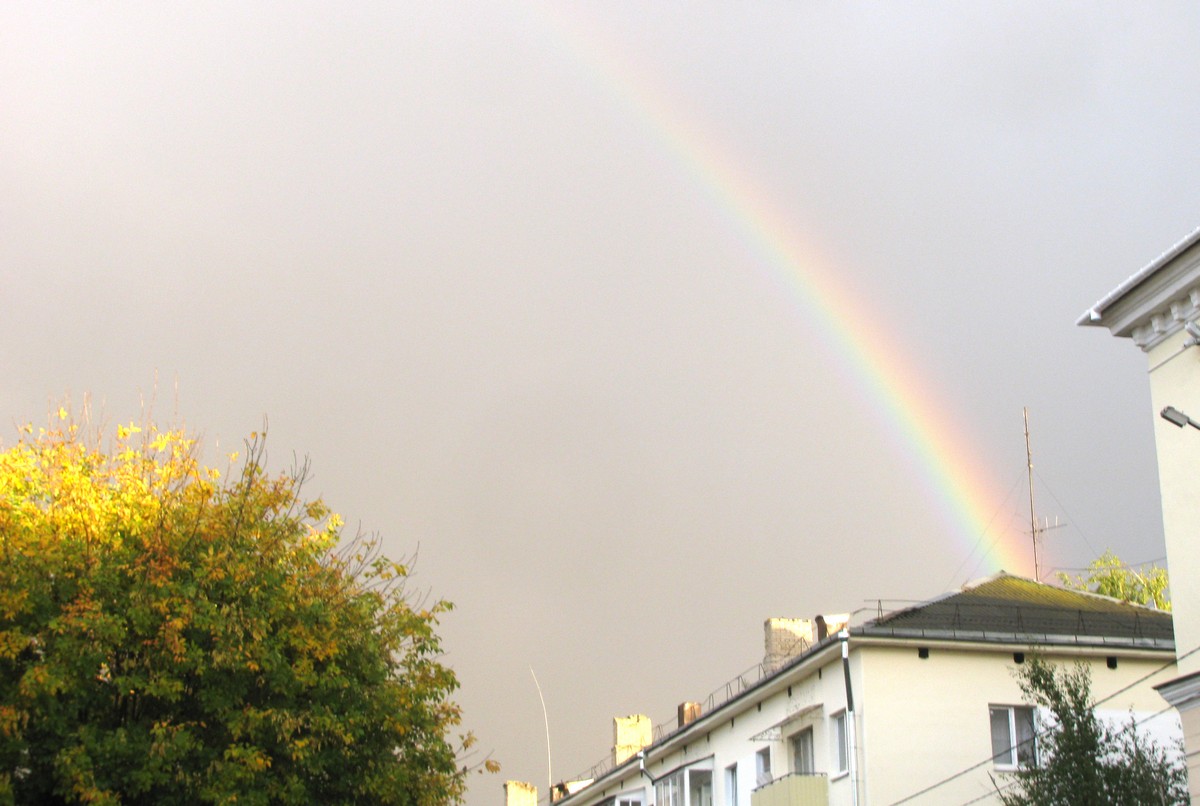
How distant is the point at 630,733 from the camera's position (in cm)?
6194

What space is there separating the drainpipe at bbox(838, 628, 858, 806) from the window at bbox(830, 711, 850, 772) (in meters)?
0.22

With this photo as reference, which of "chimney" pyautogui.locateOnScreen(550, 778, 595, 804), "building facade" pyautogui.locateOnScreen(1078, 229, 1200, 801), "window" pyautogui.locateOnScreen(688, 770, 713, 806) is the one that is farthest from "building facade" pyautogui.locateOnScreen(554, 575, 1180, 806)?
"chimney" pyautogui.locateOnScreen(550, 778, 595, 804)

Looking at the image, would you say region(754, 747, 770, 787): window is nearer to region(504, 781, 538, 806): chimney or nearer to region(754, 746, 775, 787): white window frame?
region(754, 746, 775, 787): white window frame

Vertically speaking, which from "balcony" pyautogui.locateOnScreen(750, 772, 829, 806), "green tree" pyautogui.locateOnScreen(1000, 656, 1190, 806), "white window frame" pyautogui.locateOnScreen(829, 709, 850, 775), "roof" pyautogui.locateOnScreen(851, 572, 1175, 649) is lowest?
"green tree" pyautogui.locateOnScreen(1000, 656, 1190, 806)

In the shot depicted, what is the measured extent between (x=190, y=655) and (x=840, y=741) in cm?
1801

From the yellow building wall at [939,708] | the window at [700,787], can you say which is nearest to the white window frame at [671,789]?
the window at [700,787]

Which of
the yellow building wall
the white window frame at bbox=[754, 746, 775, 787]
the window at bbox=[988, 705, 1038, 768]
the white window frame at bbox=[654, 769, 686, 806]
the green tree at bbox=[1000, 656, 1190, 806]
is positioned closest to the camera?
the green tree at bbox=[1000, 656, 1190, 806]

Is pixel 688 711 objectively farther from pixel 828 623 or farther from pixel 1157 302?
pixel 1157 302

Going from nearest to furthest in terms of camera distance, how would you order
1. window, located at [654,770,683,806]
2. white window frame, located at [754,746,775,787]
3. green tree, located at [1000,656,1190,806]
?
1. green tree, located at [1000,656,1190,806]
2. white window frame, located at [754,746,775,787]
3. window, located at [654,770,683,806]

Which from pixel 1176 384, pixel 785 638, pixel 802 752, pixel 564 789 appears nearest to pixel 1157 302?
pixel 1176 384

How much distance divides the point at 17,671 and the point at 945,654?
21.4 m

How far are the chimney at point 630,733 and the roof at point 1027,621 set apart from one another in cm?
2486

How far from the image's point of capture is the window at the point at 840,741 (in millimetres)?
34500

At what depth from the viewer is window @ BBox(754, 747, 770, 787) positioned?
3966 centimetres
